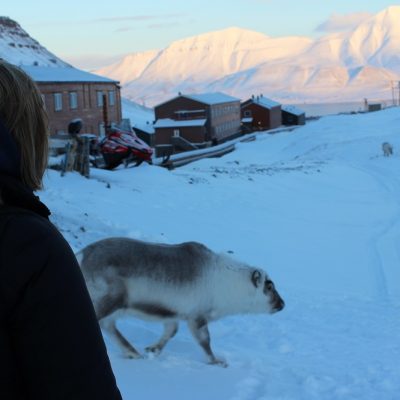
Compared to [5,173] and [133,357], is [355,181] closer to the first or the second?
[133,357]

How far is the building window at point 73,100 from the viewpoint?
52938mm

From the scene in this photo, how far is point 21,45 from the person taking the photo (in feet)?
356

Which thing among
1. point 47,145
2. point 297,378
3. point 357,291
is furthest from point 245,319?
point 47,145

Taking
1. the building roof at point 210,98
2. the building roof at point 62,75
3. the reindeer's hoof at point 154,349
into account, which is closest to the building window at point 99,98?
the building roof at point 62,75

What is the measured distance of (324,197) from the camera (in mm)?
19781

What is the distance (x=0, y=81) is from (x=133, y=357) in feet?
15.7

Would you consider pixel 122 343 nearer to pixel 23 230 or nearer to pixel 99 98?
pixel 23 230

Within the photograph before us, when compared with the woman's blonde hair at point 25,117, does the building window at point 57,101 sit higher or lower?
lower

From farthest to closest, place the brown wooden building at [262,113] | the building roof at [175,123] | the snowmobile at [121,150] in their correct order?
the brown wooden building at [262,113] < the building roof at [175,123] < the snowmobile at [121,150]

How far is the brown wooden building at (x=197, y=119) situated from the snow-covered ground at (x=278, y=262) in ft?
134

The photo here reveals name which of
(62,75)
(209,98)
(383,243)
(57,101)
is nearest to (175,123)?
(209,98)

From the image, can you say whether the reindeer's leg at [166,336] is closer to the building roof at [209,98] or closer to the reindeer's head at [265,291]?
the reindeer's head at [265,291]

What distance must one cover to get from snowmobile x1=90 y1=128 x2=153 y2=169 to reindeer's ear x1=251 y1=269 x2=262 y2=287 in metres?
13.6

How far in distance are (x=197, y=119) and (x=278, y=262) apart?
193 ft
